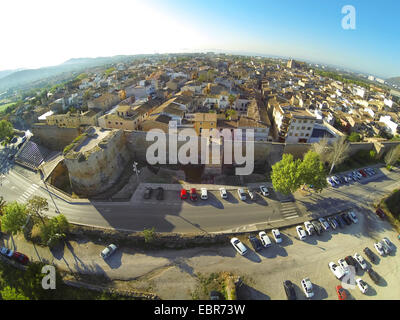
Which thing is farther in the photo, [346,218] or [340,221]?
[346,218]

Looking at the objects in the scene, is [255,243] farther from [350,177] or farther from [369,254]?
[350,177]

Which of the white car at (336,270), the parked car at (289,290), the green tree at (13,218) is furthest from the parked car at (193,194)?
the green tree at (13,218)

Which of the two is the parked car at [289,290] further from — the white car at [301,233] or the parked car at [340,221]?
the parked car at [340,221]

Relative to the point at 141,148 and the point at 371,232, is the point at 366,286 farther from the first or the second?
the point at 141,148

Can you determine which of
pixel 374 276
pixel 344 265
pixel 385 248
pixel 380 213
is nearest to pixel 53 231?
pixel 344 265

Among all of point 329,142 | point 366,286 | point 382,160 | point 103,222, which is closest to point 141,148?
point 103,222

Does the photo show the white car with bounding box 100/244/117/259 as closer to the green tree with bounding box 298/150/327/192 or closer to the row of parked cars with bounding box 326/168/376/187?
the green tree with bounding box 298/150/327/192
